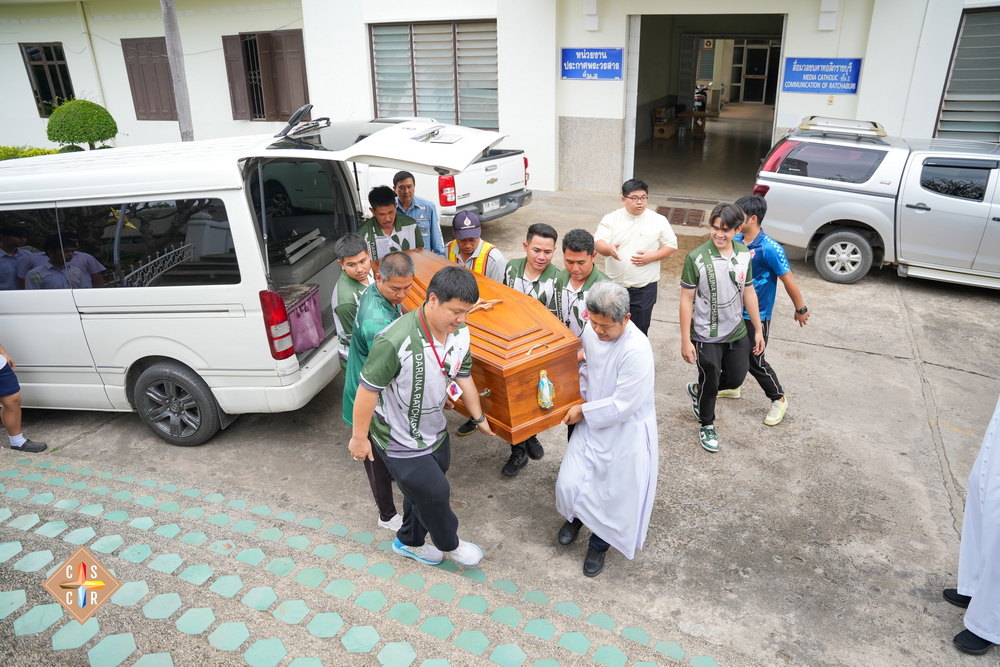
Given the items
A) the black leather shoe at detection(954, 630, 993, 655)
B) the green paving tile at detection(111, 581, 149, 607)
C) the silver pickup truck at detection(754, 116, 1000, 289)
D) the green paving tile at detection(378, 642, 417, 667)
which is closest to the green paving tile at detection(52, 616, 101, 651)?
the green paving tile at detection(111, 581, 149, 607)

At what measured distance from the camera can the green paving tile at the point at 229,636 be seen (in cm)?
283

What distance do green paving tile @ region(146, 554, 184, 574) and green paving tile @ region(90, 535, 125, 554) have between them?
271 mm

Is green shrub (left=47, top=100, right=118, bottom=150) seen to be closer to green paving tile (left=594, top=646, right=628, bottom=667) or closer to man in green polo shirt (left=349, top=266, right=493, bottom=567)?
man in green polo shirt (left=349, top=266, right=493, bottom=567)

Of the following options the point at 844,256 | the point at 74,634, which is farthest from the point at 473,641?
the point at 844,256

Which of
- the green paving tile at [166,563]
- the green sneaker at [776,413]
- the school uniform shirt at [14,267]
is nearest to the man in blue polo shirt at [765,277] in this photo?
the green sneaker at [776,413]

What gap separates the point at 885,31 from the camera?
9.05 metres

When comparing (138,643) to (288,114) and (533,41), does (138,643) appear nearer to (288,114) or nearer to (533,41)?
(533,41)

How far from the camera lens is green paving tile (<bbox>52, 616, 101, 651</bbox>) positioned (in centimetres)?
280

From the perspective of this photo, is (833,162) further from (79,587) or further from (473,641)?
(79,587)

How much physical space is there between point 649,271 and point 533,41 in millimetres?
7778

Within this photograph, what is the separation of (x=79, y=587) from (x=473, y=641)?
67.5 inches

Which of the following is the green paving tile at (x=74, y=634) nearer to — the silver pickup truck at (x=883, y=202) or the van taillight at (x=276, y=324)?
the van taillight at (x=276, y=324)

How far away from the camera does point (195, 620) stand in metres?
2.95

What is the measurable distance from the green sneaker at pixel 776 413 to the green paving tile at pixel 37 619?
4.46 metres
